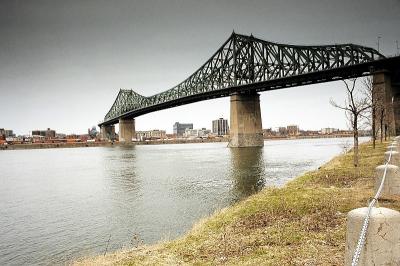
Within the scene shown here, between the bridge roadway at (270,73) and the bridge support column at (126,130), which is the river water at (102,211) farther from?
the bridge support column at (126,130)

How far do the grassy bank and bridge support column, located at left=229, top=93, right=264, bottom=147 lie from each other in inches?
3119

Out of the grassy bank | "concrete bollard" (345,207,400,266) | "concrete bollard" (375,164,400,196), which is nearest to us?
"concrete bollard" (345,207,400,266)

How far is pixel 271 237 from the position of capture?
983cm

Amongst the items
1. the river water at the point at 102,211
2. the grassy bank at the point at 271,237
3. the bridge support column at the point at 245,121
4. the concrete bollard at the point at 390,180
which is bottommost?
the river water at the point at 102,211

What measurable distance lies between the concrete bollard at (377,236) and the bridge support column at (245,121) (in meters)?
88.7

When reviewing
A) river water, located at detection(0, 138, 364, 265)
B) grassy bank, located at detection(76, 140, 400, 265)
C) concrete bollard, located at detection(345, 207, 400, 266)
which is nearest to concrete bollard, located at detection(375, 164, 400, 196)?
grassy bank, located at detection(76, 140, 400, 265)

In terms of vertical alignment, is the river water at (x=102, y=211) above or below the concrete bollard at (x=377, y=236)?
below

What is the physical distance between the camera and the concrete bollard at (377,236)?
500 cm

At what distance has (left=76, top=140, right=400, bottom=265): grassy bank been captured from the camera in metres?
8.40

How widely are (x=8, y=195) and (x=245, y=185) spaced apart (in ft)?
61.1

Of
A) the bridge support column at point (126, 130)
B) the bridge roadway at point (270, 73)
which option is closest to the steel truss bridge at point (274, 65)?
the bridge roadway at point (270, 73)

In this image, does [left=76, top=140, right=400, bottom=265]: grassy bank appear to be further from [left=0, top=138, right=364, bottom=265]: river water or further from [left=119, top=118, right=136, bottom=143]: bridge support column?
[left=119, top=118, right=136, bottom=143]: bridge support column

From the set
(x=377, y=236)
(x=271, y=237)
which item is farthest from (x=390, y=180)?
(x=377, y=236)

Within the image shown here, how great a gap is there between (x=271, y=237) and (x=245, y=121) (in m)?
86.4
